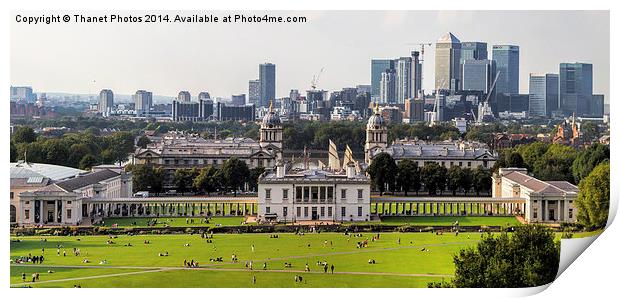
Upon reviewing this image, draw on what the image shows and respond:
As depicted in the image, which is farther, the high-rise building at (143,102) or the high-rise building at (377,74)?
the high-rise building at (377,74)

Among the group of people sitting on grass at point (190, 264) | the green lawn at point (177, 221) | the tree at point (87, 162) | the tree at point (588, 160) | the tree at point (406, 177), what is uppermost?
the tree at point (588, 160)

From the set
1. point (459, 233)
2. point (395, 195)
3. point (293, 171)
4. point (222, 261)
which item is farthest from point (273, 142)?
point (222, 261)

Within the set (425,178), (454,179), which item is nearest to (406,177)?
(425,178)

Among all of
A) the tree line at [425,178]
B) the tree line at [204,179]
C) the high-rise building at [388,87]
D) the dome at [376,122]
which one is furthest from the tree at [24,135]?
the high-rise building at [388,87]

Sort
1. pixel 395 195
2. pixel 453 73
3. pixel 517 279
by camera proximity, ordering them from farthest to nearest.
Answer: pixel 453 73, pixel 395 195, pixel 517 279

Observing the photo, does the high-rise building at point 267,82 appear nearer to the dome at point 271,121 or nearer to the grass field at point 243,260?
the dome at point 271,121

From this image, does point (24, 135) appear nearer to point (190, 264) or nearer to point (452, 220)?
point (452, 220)

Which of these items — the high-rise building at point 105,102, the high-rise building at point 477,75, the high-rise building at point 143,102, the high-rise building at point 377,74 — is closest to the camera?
the high-rise building at point 105,102
